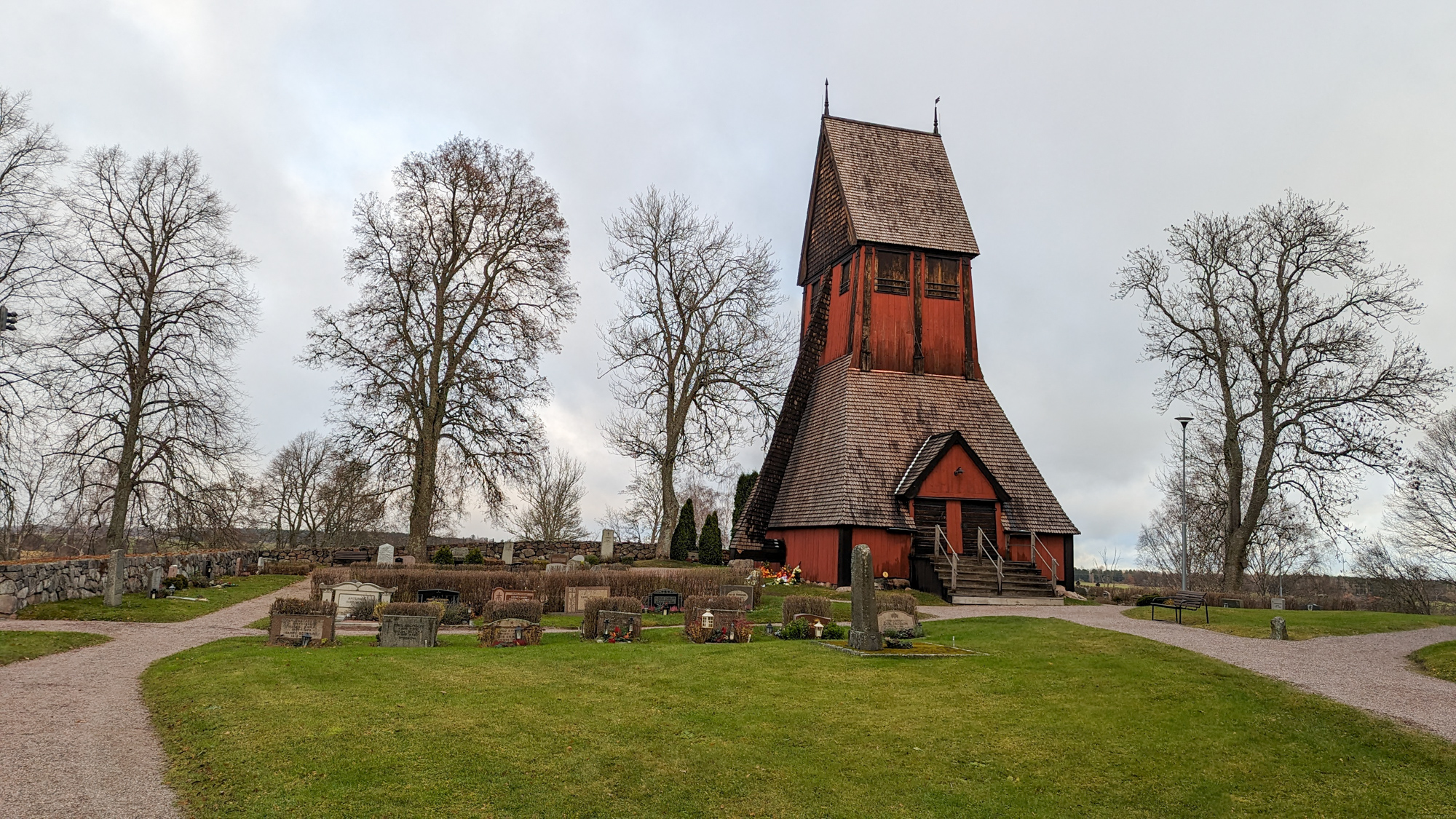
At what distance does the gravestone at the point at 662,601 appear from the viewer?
2162 centimetres

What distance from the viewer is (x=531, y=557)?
36.1 meters

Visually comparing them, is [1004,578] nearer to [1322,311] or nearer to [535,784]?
[1322,311]

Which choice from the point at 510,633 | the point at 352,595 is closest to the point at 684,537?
the point at 352,595

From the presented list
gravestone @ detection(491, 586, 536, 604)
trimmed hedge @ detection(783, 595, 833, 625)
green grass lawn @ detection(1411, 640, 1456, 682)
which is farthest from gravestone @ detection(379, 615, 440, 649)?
green grass lawn @ detection(1411, 640, 1456, 682)

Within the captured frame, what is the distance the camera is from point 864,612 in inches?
564

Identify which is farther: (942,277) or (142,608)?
(942,277)

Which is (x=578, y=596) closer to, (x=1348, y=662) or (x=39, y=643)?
(x=39, y=643)

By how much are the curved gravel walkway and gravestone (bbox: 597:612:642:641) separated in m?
7.26

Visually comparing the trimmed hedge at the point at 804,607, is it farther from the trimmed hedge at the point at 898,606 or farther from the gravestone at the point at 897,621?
the gravestone at the point at 897,621

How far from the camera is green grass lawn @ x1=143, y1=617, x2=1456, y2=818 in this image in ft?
25.0

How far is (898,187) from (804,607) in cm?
2139

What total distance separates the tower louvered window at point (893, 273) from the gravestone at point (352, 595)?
2023cm

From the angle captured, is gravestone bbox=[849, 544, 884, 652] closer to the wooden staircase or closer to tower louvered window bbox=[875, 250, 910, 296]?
the wooden staircase

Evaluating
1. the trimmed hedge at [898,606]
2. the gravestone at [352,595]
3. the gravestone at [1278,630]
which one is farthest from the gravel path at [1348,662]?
the gravestone at [352,595]
